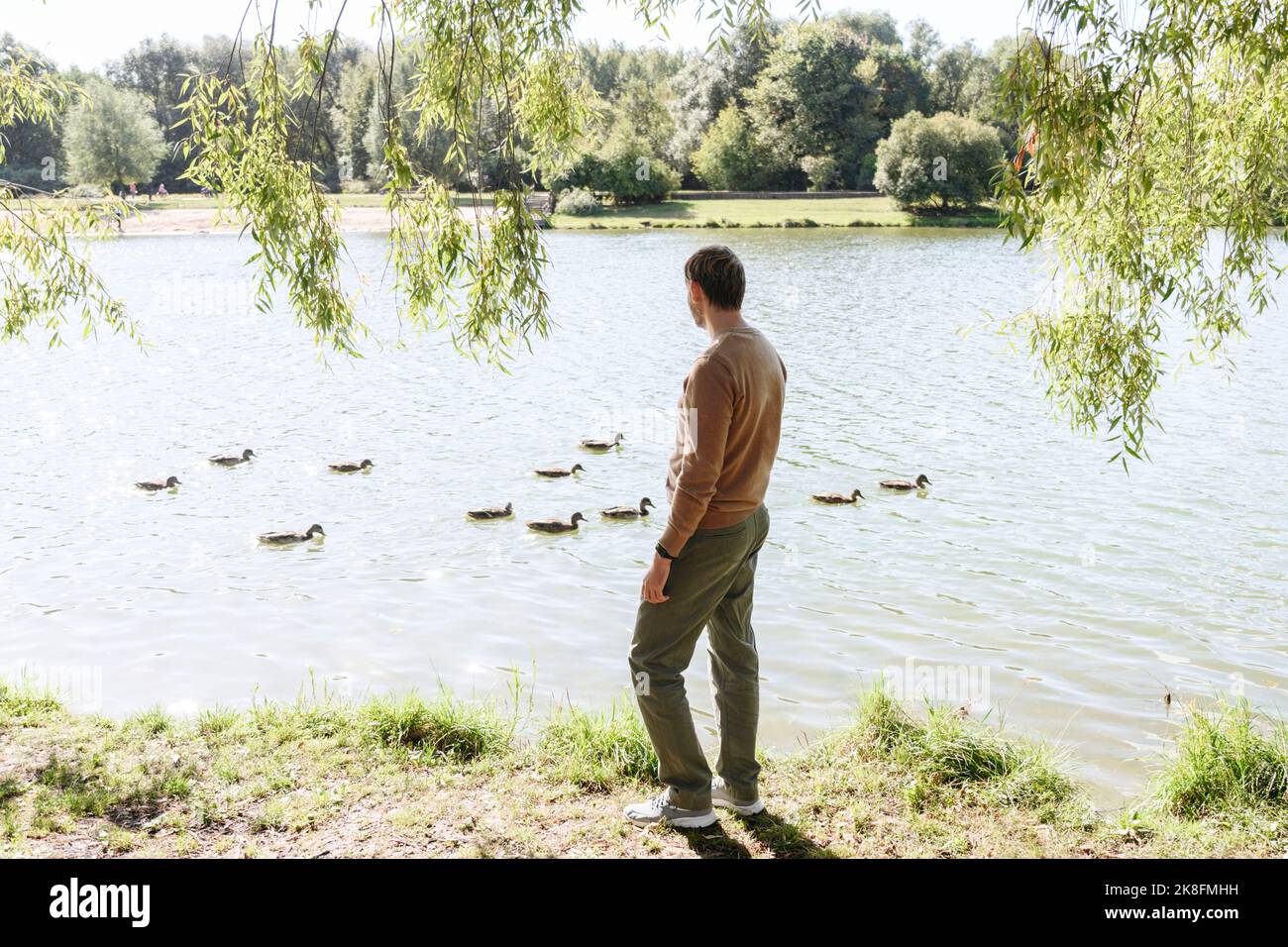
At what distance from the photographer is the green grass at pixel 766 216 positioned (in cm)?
5991

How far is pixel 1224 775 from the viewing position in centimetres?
541

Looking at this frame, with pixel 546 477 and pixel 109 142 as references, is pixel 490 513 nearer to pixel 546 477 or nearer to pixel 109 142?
pixel 546 477

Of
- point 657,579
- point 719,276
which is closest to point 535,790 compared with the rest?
point 657,579

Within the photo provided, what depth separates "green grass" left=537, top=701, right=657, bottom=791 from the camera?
5.48 metres

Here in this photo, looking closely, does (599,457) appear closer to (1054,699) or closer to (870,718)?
(1054,699)

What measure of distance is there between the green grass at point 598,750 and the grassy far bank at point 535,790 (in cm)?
1

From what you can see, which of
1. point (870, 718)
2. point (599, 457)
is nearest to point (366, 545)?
point (599, 457)

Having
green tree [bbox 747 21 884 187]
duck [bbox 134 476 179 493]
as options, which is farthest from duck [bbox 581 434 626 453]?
green tree [bbox 747 21 884 187]

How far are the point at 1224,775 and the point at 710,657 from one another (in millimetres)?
2842

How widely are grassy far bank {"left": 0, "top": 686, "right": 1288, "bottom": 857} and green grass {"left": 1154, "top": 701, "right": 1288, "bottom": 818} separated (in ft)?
0.03

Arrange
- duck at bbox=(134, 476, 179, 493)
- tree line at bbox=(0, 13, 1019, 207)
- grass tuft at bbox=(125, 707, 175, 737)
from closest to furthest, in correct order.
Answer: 1. grass tuft at bbox=(125, 707, 175, 737)
2. duck at bbox=(134, 476, 179, 493)
3. tree line at bbox=(0, 13, 1019, 207)

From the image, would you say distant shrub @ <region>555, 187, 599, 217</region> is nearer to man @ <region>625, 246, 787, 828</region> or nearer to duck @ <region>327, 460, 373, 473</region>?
duck @ <region>327, 460, 373, 473</region>
